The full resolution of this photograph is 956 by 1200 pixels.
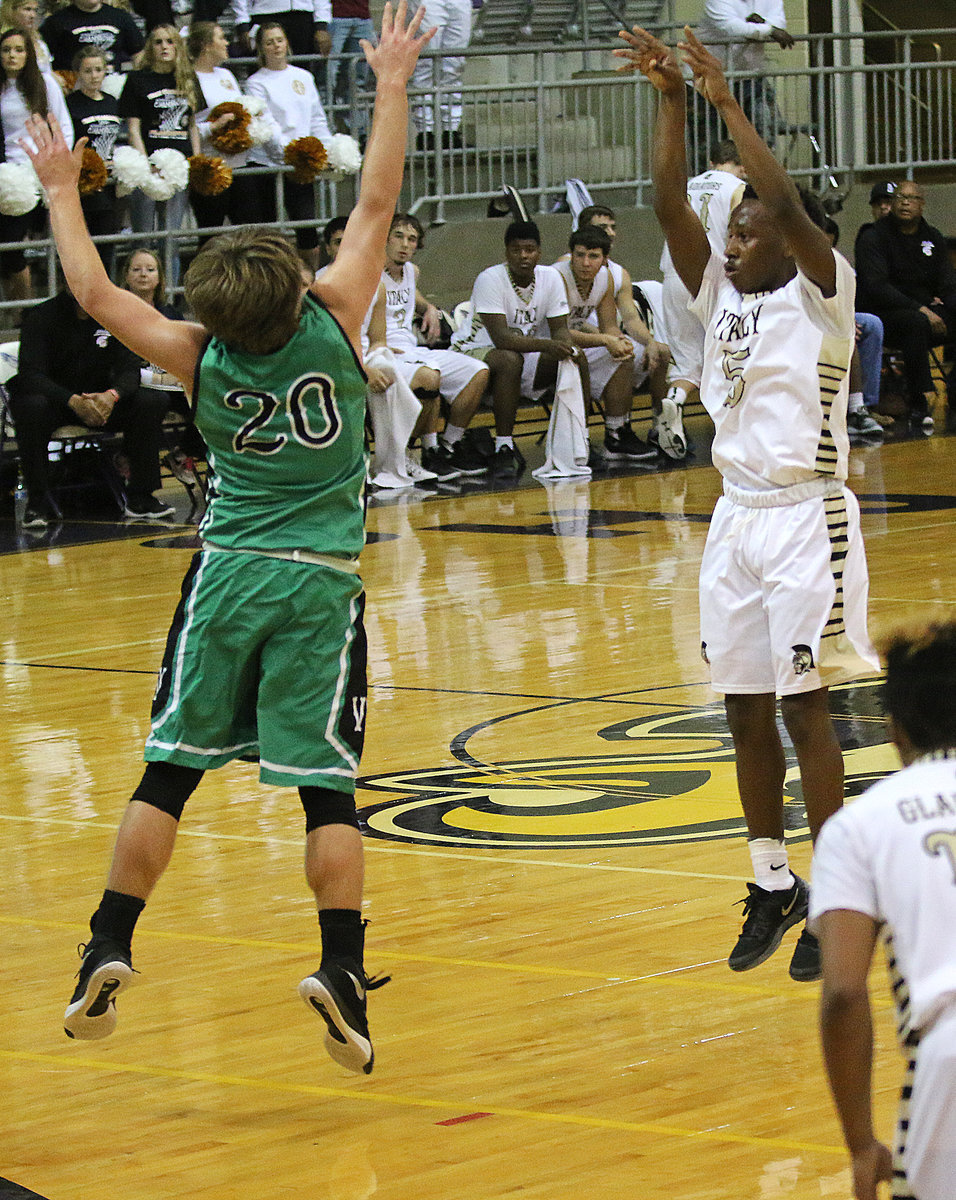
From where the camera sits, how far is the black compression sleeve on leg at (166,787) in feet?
13.3

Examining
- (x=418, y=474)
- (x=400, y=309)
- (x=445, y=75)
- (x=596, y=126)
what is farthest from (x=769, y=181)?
(x=596, y=126)

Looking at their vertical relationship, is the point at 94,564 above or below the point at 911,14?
below

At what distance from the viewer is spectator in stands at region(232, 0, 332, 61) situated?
16.7 m

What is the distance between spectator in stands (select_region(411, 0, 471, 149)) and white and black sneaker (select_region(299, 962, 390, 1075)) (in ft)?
46.9

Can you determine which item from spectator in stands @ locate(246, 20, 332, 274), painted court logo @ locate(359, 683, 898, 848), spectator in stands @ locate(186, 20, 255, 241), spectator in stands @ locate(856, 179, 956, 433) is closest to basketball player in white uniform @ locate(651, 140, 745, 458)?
spectator in stands @ locate(856, 179, 956, 433)

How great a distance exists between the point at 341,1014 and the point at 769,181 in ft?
6.21

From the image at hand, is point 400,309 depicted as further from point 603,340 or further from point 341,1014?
point 341,1014

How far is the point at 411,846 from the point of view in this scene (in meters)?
5.71

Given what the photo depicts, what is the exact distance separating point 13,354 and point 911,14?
46.4 ft

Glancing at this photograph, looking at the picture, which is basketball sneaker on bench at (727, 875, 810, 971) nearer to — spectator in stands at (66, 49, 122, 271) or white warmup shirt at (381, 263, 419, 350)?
white warmup shirt at (381, 263, 419, 350)

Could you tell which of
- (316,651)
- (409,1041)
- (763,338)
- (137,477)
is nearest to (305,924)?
(409,1041)

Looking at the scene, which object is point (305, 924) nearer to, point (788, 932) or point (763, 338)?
point (788, 932)

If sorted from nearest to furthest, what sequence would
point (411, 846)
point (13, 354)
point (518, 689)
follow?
1. point (411, 846)
2. point (518, 689)
3. point (13, 354)

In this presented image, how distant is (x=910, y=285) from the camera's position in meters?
17.3
